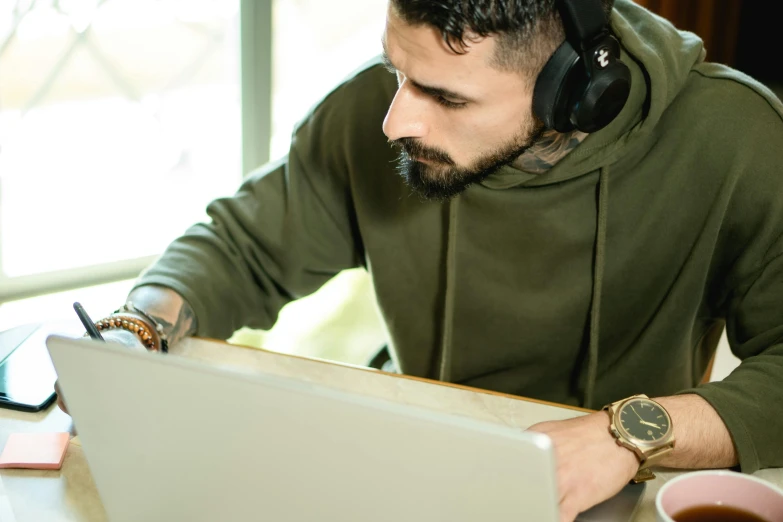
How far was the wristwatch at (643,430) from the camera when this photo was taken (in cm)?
78

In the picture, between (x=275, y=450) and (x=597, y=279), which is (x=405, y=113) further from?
(x=275, y=450)

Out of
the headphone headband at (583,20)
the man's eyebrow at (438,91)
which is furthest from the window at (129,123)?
the headphone headband at (583,20)

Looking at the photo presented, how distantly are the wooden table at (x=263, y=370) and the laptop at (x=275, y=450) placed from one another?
4.3 inches

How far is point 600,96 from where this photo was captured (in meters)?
0.86

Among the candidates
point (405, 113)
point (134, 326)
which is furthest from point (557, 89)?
point (134, 326)

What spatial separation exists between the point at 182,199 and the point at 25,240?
1.58 ft

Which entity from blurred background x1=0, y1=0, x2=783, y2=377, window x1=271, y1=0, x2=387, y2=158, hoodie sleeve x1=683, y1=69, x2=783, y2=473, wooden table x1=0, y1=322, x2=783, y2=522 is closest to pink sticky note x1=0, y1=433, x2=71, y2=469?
wooden table x1=0, y1=322, x2=783, y2=522

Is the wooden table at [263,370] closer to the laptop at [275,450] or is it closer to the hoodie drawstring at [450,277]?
the laptop at [275,450]

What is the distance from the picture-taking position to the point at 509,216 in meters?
1.10

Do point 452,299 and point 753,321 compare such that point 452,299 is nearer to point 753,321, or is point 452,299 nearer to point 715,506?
point 753,321

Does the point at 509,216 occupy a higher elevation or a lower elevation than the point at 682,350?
higher

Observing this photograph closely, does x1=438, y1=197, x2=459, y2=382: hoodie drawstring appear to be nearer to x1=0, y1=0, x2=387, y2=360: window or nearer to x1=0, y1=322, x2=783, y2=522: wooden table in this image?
x1=0, y1=322, x2=783, y2=522: wooden table

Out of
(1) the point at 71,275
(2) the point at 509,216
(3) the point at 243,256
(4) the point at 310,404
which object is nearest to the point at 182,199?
(1) the point at 71,275

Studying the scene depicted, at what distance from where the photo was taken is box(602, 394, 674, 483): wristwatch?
781 mm
